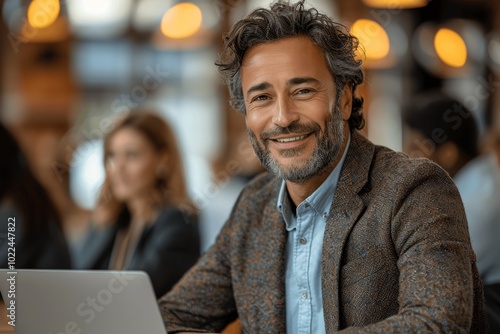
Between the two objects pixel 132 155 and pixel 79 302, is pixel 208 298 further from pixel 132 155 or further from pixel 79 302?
pixel 132 155

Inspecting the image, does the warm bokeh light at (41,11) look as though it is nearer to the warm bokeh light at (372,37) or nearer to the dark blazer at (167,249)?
the dark blazer at (167,249)

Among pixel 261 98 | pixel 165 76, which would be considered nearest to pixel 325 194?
pixel 261 98

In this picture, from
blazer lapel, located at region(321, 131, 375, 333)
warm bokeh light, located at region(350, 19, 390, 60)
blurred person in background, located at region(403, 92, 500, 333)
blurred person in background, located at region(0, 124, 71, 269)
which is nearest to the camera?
blazer lapel, located at region(321, 131, 375, 333)

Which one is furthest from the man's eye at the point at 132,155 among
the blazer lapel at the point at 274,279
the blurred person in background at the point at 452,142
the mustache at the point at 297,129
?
the mustache at the point at 297,129

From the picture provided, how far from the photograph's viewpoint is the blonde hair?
3975 mm

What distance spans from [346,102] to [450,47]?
2980 millimetres

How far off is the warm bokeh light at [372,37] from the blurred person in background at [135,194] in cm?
178

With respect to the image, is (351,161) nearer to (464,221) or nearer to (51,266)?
(464,221)

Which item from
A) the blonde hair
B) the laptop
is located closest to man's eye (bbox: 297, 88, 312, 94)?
the laptop

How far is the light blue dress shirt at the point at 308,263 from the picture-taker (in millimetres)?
1986

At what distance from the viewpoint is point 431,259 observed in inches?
66.7

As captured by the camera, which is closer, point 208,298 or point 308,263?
point 308,263

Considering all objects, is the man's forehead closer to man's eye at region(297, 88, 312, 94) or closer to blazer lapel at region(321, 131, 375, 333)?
man's eye at region(297, 88, 312, 94)

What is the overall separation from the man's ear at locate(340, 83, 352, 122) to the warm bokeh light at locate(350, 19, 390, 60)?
325cm
